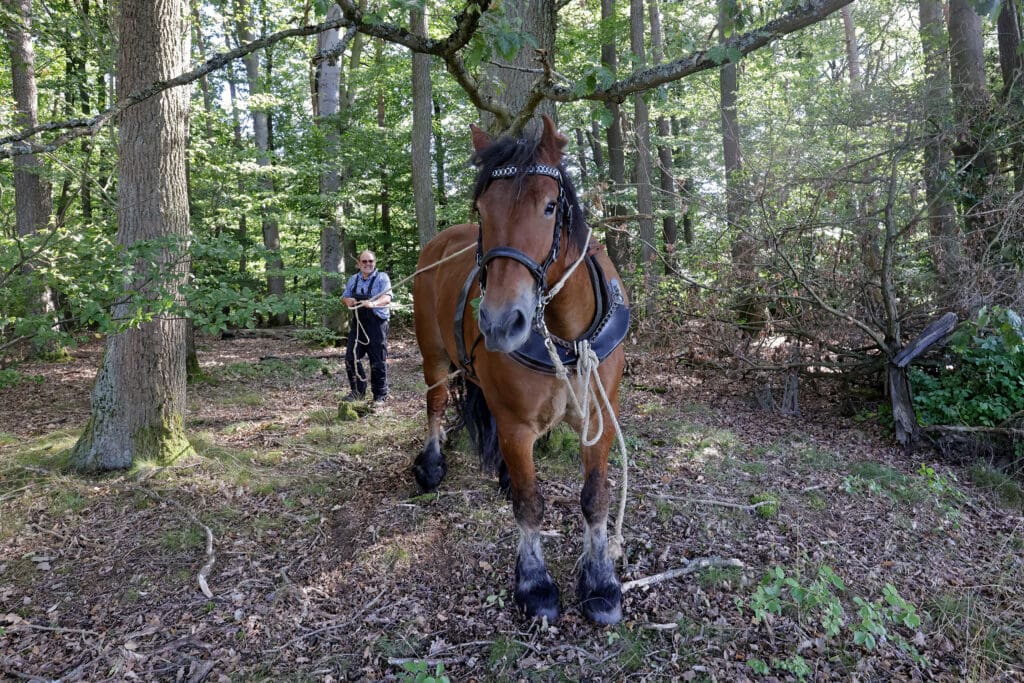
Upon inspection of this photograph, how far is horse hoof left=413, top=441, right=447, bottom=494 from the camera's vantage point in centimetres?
416

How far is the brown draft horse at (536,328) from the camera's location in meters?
2.17

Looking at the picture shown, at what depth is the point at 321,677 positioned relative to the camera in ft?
8.16

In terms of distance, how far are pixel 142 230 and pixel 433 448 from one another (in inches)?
110

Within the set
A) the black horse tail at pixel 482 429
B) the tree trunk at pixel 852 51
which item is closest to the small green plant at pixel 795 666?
the black horse tail at pixel 482 429

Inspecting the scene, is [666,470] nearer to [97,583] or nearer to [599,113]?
[599,113]

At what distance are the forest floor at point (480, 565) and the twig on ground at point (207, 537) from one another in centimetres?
2

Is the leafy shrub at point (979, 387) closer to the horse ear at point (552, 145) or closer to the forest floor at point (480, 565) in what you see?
the forest floor at point (480, 565)

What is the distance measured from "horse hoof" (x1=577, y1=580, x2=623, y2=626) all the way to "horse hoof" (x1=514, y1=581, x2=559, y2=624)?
0.51 feet

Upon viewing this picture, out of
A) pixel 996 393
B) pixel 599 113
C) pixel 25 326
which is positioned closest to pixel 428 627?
pixel 25 326

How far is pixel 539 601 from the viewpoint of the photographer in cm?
284

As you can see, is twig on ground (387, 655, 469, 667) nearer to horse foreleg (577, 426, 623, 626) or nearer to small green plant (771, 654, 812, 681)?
horse foreleg (577, 426, 623, 626)

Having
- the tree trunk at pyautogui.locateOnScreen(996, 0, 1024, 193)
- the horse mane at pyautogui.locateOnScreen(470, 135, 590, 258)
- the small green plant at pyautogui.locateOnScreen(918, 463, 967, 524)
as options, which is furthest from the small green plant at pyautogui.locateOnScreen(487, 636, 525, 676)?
the tree trunk at pyautogui.locateOnScreen(996, 0, 1024, 193)

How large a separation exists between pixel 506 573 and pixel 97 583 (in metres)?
2.28

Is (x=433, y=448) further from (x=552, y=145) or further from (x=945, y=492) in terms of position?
(x=945, y=492)
